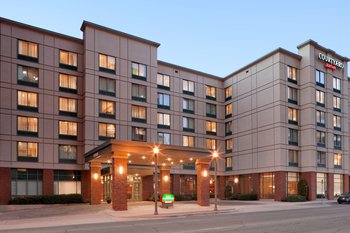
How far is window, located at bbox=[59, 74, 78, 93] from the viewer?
4644 cm

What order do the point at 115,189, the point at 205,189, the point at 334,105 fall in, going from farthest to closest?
the point at 334,105
the point at 205,189
the point at 115,189

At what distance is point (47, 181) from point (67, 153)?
393 cm

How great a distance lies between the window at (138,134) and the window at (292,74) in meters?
20.4

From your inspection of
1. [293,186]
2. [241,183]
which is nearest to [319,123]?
[293,186]

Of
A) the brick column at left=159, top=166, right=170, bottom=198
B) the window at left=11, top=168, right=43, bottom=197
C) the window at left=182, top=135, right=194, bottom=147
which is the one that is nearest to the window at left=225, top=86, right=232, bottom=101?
the window at left=182, top=135, right=194, bottom=147

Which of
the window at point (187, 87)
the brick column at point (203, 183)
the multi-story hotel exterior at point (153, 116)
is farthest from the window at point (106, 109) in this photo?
the brick column at point (203, 183)

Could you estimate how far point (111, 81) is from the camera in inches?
1903

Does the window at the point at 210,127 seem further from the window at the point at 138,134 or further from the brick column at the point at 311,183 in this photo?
the brick column at the point at 311,183

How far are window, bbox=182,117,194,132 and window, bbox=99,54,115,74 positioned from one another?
14564 millimetres

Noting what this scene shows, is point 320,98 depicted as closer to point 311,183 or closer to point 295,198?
point 311,183

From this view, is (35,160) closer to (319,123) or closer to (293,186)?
(293,186)

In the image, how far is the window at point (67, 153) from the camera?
4544 cm

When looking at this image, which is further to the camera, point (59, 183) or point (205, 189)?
point (59, 183)

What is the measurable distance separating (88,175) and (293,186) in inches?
1031
